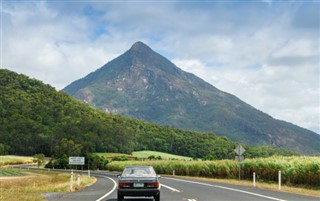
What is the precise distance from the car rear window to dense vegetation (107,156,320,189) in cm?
1570

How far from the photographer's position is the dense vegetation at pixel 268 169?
33625 mm

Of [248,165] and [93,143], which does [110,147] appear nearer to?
[93,143]

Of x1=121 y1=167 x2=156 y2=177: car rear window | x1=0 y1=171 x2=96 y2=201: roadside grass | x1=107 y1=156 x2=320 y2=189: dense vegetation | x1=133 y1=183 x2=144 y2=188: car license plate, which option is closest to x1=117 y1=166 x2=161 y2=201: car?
x1=133 y1=183 x2=144 y2=188: car license plate

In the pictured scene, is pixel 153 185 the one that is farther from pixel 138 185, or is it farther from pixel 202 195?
pixel 202 195

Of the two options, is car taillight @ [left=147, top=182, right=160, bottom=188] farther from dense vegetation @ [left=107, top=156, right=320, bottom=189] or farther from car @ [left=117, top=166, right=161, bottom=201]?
dense vegetation @ [left=107, top=156, right=320, bottom=189]

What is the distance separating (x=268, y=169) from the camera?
131ft

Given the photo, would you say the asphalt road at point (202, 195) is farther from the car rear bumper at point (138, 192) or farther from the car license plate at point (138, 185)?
the car license plate at point (138, 185)

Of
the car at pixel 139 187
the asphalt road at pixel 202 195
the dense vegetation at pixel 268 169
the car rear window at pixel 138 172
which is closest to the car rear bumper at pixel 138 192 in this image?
the car at pixel 139 187

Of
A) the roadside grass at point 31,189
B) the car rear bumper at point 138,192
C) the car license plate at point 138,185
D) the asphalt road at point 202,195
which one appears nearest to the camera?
the car rear bumper at point 138,192

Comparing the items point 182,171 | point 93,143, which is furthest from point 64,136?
point 182,171

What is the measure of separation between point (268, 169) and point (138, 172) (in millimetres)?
21428

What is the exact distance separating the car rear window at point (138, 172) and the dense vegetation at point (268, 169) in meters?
15.7

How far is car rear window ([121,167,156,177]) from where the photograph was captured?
68.7 feet

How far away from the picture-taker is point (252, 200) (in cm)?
2116
